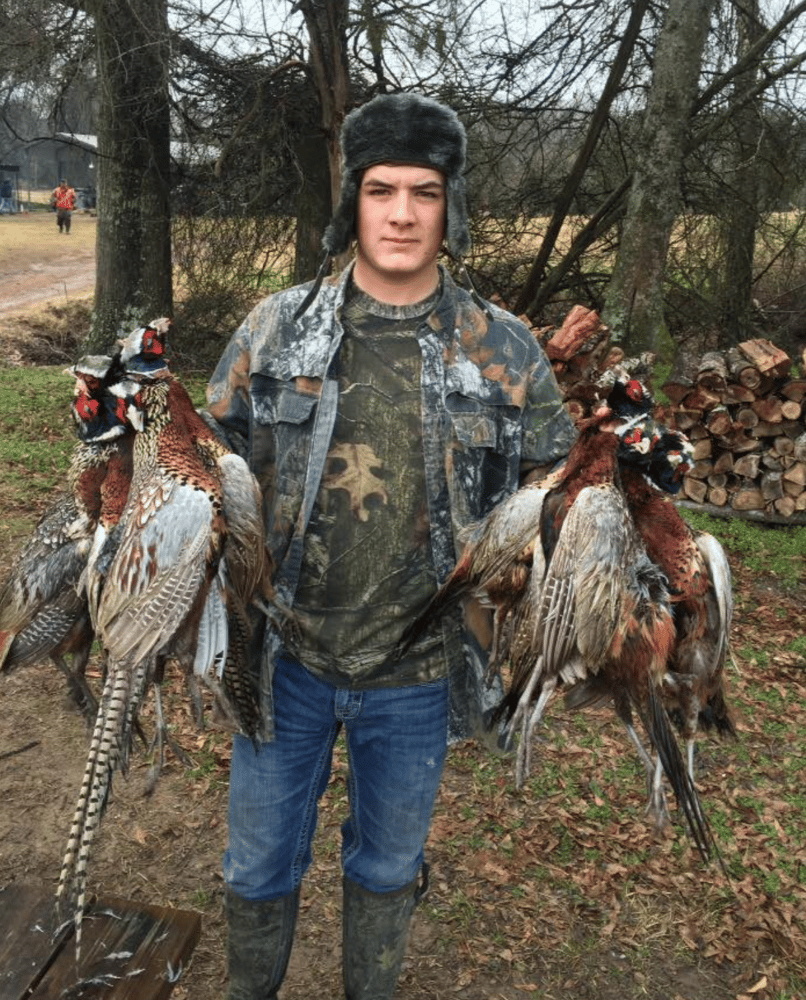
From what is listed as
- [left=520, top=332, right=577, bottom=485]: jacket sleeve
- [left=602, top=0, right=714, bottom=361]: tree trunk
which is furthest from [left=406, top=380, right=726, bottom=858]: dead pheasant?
[left=602, top=0, right=714, bottom=361]: tree trunk

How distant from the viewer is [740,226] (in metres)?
10.7

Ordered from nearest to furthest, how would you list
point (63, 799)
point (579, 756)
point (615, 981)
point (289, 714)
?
1. point (289, 714)
2. point (615, 981)
3. point (63, 799)
4. point (579, 756)

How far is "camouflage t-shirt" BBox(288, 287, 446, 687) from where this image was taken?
250 centimetres

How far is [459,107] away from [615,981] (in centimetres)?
932

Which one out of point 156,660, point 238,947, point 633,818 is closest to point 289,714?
point 156,660

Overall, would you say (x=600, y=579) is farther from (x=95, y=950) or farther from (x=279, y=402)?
(x=95, y=950)

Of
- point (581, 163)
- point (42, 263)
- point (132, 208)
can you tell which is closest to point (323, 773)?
point (581, 163)

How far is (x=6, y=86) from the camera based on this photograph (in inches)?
400

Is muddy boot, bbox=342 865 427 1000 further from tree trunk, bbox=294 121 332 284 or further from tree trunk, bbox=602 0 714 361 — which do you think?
tree trunk, bbox=294 121 332 284

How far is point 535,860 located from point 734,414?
4.80 m

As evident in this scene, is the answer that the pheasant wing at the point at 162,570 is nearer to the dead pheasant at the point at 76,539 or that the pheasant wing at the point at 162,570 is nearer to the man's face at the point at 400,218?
the dead pheasant at the point at 76,539

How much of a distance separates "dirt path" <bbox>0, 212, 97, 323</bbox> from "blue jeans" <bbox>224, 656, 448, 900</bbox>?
51.1 feet

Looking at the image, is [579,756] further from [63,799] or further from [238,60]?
[238,60]

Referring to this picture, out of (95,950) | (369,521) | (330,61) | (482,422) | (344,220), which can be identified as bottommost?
(95,950)
